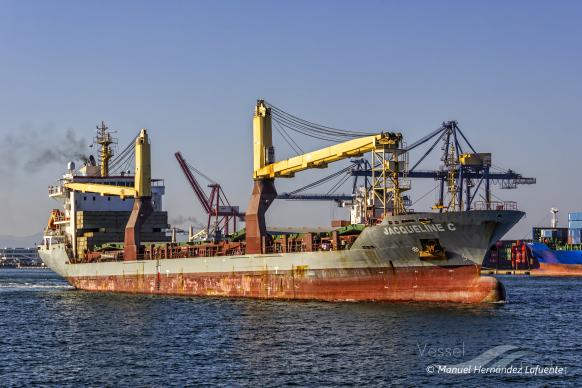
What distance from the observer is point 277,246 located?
4631 centimetres

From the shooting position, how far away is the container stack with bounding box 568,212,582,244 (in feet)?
351

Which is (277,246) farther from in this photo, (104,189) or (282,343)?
(104,189)

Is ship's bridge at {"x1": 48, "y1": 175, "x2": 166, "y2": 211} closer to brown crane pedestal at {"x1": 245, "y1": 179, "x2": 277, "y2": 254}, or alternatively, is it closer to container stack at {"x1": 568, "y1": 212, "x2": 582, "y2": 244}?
brown crane pedestal at {"x1": 245, "y1": 179, "x2": 277, "y2": 254}

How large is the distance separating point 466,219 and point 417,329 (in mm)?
8637

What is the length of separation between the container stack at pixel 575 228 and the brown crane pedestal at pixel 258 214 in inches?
2713

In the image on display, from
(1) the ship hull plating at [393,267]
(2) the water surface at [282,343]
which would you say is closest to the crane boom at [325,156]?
(1) the ship hull plating at [393,267]

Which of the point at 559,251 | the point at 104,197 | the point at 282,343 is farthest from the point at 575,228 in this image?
the point at 282,343

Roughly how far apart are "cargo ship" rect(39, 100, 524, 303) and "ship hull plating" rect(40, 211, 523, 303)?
5cm

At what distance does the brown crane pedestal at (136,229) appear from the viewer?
188ft

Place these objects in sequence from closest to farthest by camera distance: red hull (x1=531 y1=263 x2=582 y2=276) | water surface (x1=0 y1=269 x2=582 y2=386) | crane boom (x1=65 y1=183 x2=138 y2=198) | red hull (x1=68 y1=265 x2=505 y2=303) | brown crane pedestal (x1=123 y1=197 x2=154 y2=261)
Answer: water surface (x1=0 y1=269 x2=582 y2=386)
red hull (x1=68 y1=265 x2=505 y2=303)
brown crane pedestal (x1=123 y1=197 x2=154 y2=261)
crane boom (x1=65 y1=183 x2=138 y2=198)
red hull (x1=531 y1=263 x2=582 y2=276)

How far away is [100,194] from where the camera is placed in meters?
64.7

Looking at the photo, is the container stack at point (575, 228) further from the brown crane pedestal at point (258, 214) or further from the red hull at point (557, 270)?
the brown crane pedestal at point (258, 214)

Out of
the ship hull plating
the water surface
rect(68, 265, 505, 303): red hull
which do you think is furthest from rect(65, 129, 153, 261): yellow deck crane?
the water surface

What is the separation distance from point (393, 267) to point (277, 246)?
337 inches
